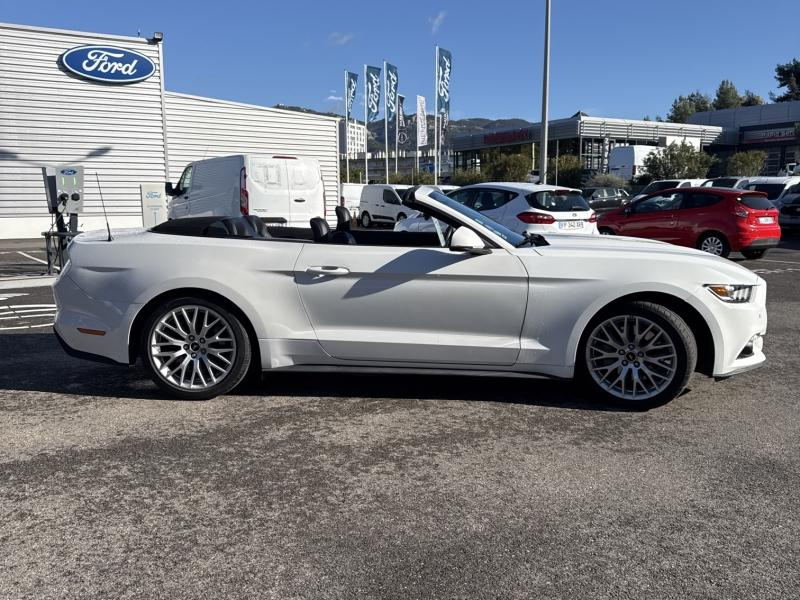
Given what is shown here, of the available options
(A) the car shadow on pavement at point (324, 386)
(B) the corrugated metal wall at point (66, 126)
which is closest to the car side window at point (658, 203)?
(A) the car shadow on pavement at point (324, 386)

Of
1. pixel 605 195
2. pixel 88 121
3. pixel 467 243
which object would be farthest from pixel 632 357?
pixel 605 195

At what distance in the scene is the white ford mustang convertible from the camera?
446 centimetres

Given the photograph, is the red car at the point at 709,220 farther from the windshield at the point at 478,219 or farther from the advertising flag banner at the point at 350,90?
the advertising flag banner at the point at 350,90

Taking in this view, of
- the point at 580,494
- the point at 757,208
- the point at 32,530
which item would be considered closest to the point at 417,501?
the point at 580,494

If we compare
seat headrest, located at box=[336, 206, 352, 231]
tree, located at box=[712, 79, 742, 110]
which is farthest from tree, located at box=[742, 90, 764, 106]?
seat headrest, located at box=[336, 206, 352, 231]

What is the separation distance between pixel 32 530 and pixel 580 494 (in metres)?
2.38

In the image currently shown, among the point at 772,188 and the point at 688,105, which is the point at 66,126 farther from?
the point at 688,105

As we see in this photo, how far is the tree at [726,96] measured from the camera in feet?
349

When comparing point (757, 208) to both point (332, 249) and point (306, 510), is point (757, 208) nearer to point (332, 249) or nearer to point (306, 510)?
point (332, 249)

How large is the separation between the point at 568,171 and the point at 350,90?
1716cm

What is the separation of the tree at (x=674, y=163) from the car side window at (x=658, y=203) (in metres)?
32.0

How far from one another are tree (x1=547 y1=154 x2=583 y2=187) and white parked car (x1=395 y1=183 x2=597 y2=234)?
3976 centimetres

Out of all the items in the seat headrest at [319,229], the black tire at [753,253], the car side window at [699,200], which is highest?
the car side window at [699,200]

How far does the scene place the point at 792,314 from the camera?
8000mm
